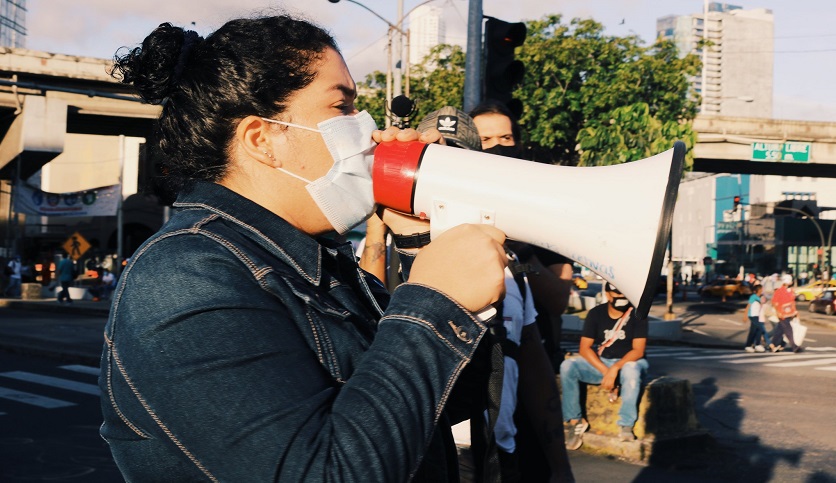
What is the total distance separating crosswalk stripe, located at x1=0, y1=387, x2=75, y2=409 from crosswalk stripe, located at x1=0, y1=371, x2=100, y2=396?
540 mm

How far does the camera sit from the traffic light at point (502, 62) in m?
7.57

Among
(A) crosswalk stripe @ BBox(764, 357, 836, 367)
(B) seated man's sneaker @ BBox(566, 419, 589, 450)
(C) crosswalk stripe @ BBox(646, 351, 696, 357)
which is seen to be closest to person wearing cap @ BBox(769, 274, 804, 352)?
(A) crosswalk stripe @ BBox(764, 357, 836, 367)

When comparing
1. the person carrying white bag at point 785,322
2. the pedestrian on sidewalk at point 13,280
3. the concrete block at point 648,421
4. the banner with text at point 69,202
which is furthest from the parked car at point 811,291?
the concrete block at point 648,421

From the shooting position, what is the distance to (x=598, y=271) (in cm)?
170

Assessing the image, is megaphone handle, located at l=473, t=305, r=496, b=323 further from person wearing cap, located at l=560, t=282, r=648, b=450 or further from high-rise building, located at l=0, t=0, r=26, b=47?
high-rise building, located at l=0, t=0, r=26, b=47

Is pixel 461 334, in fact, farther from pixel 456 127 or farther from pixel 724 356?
pixel 724 356

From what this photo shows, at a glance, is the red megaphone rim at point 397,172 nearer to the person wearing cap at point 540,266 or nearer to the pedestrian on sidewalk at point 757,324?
the person wearing cap at point 540,266

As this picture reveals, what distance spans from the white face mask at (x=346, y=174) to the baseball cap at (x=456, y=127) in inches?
41.8

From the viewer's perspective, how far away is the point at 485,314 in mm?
1426

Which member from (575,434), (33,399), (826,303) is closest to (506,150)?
(575,434)

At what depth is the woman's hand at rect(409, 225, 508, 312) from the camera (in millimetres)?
1388

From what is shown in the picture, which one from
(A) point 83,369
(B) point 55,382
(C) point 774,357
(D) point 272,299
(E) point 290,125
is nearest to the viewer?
(D) point 272,299

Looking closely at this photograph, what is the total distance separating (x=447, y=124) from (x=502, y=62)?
4918 millimetres

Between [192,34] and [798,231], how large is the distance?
218ft
